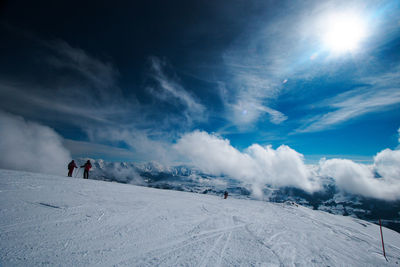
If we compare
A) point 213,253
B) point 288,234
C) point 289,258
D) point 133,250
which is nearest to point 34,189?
point 133,250

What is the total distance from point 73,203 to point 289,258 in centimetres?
1057

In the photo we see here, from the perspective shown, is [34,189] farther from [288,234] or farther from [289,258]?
[288,234]

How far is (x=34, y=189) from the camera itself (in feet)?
31.7

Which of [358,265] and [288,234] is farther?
[288,234]

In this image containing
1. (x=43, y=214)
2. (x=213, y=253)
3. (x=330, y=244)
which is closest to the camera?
(x=213, y=253)

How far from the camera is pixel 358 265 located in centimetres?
699

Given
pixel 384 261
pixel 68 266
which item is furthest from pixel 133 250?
pixel 384 261

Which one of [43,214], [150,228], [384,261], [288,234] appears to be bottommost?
[384,261]

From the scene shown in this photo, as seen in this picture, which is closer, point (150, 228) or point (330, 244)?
point (150, 228)

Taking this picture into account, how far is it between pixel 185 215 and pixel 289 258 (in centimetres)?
581

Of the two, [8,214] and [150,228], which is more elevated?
[8,214]

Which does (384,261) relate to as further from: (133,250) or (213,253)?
(133,250)

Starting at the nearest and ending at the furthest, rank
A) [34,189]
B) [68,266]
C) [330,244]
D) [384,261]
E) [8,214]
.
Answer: [68,266]
[8,214]
[384,261]
[330,244]
[34,189]

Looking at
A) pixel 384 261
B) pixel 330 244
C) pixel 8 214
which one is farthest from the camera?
pixel 330 244
